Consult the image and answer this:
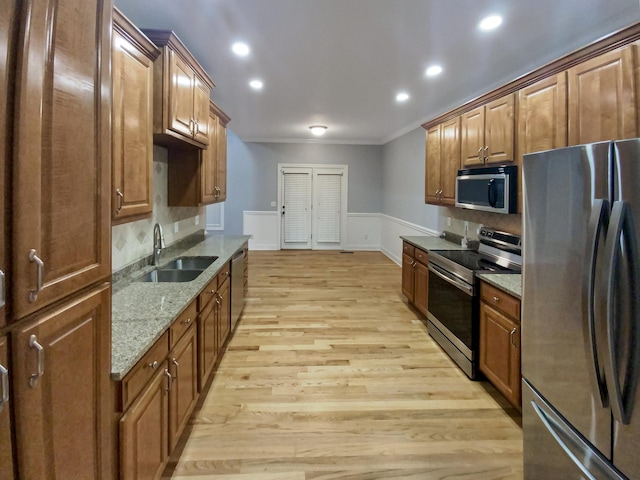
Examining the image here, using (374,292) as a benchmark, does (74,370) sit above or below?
above

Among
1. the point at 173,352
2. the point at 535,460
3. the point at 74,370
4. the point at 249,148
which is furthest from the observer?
the point at 249,148

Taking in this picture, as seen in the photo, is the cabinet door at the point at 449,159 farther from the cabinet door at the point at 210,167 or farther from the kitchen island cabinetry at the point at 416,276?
the cabinet door at the point at 210,167

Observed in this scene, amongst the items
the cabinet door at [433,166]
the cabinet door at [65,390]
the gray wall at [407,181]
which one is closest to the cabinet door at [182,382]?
the cabinet door at [65,390]

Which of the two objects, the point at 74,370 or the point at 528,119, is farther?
the point at 528,119

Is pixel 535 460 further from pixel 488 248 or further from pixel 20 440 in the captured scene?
pixel 488 248

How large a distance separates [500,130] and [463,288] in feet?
4.53

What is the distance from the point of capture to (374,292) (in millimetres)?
5348

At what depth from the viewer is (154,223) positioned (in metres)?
3.06

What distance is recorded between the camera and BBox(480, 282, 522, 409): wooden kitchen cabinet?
7.41ft

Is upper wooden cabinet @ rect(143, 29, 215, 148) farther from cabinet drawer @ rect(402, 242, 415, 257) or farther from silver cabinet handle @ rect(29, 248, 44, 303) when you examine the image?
cabinet drawer @ rect(402, 242, 415, 257)

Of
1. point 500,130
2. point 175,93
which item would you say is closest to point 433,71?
point 500,130

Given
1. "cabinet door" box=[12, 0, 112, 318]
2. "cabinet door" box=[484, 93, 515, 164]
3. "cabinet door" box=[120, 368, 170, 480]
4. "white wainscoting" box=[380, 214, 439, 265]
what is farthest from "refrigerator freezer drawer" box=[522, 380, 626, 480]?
"white wainscoting" box=[380, 214, 439, 265]

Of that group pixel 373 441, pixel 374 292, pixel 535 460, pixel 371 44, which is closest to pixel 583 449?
pixel 535 460

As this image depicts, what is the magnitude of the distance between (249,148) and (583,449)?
8.28 m
